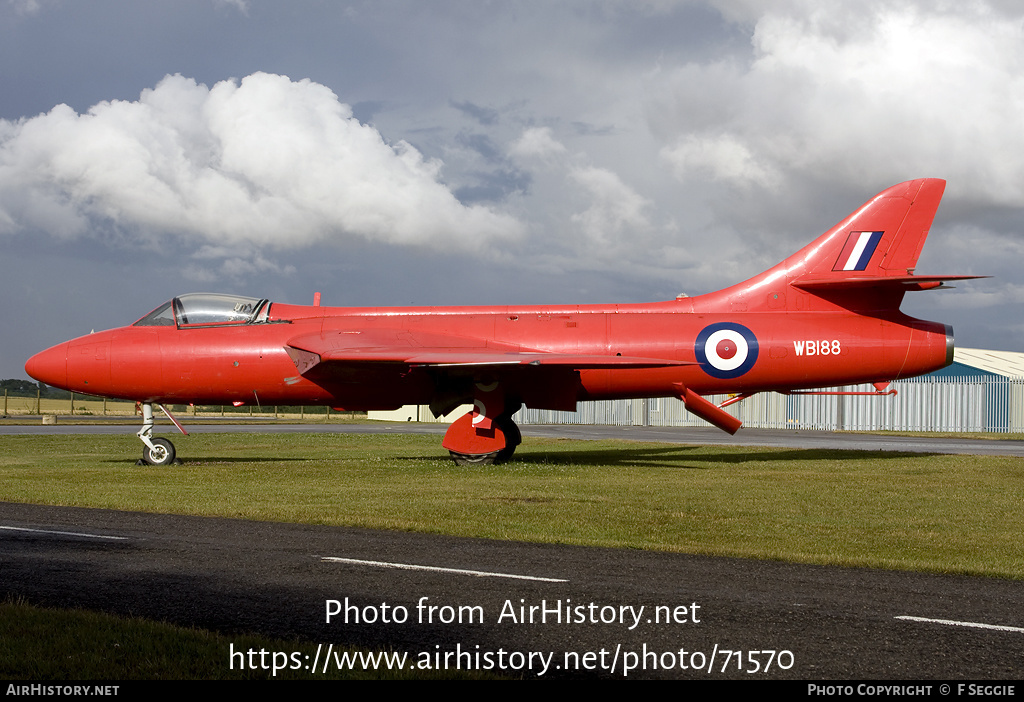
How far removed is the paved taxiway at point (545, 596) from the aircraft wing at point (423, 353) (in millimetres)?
7975

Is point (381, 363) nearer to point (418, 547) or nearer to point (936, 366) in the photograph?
point (418, 547)

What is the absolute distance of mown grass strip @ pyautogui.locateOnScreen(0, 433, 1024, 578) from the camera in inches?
369

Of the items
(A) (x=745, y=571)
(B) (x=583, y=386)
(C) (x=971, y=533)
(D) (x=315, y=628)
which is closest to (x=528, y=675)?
(D) (x=315, y=628)

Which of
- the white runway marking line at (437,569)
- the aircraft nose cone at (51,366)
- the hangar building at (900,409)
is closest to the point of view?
the white runway marking line at (437,569)

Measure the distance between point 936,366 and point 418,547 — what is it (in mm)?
14679

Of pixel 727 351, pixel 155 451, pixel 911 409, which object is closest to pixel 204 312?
pixel 155 451

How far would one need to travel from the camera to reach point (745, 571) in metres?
7.55

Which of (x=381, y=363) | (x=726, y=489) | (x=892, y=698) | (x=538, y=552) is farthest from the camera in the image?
(x=381, y=363)

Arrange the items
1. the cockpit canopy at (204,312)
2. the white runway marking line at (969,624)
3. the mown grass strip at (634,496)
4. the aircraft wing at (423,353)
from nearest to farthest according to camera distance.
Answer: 1. the white runway marking line at (969,624)
2. the mown grass strip at (634,496)
3. the aircraft wing at (423,353)
4. the cockpit canopy at (204,312)

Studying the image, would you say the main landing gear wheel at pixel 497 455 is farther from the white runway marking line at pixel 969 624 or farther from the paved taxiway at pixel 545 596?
the white runway marking line at pixel 969 624

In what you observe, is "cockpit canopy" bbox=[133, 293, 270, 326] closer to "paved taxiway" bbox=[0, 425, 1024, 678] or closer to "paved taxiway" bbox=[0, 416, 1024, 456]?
"paved taxiway" bbox=[0, 425, 1024, 678]

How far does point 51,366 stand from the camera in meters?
19.4
